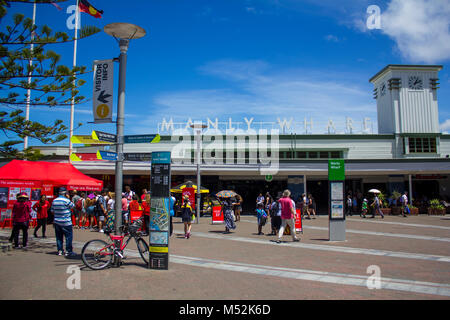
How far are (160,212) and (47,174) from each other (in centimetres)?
1040

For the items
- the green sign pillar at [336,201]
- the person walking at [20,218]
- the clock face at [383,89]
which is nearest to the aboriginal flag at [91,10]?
the person walking at [20,218]

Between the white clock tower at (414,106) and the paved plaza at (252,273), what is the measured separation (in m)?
22.4

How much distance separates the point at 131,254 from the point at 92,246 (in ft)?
A: 7.09

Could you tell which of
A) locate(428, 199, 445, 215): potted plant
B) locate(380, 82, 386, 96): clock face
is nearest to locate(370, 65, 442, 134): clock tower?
locate(380, 82, 386, 96): clock face

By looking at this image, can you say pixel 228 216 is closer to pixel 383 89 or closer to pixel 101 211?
pixel 101 211

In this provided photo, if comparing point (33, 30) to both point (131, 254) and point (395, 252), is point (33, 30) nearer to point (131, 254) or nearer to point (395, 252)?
point (131, 254)

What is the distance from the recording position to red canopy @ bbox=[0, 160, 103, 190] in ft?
45.4

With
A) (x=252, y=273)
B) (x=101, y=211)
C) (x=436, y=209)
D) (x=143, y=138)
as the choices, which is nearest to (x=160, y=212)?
(x=143, y=138)

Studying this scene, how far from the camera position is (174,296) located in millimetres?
5367

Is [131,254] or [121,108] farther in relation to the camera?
[131,254]

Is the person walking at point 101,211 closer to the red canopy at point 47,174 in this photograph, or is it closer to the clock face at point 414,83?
the red canopy at point 47,174

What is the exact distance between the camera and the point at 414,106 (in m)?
31.4

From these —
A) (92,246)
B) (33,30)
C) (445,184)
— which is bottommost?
(92,246)
